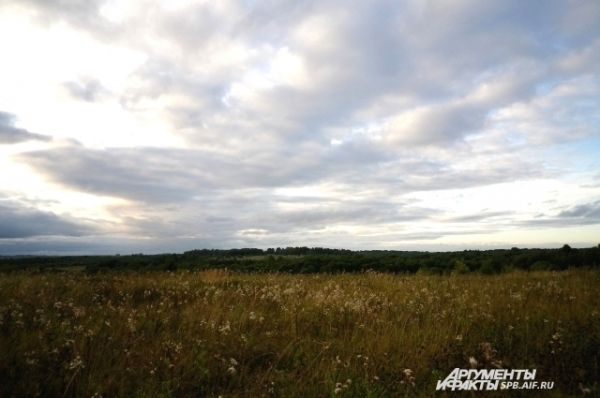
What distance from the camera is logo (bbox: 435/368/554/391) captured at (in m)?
4.48

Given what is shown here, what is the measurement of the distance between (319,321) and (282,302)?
1.84 metres

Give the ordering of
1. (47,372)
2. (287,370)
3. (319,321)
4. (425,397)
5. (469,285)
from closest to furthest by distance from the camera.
Result: (425,397)
(47,372)
(287,370)
(319,321)
(469,285)

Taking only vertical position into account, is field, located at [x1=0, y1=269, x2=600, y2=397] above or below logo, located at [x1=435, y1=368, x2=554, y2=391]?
above

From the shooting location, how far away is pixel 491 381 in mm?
4668

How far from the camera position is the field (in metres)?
4.45

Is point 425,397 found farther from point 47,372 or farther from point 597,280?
point 597,280

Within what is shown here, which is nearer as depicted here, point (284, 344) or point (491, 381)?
point (491, 381)

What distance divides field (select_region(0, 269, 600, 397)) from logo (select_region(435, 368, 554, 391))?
0.11 meters

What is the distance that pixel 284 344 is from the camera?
19.8 ft

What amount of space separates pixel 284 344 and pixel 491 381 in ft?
9.93

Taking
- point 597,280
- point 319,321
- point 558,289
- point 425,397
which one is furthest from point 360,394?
point 597,280

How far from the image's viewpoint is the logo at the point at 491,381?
448 cm

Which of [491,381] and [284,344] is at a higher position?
[284,344]

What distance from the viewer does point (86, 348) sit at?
209 inches
